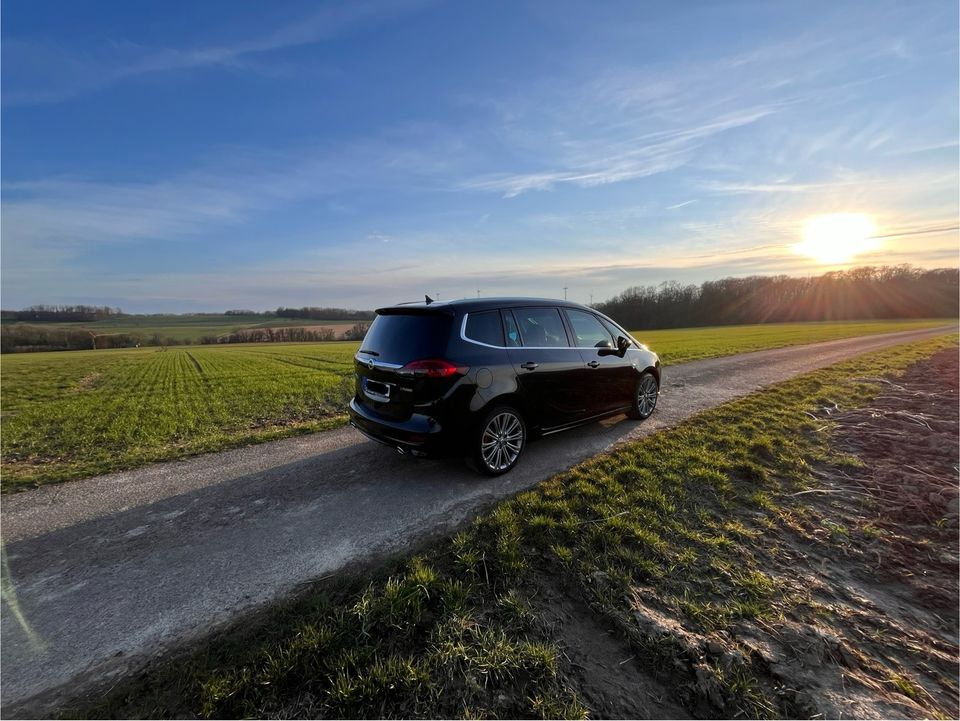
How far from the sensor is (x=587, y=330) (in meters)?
5.70

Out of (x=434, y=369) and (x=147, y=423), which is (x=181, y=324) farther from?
(x=434, y=369)

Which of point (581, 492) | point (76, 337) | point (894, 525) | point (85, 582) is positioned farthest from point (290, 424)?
point (76, 337)

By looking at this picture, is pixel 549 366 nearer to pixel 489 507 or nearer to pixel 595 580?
pixel 489 507

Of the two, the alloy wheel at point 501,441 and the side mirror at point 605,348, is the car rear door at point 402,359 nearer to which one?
the alloy wheel at point 501,441

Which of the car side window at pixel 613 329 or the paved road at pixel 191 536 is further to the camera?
the car side window at pixel 613 329

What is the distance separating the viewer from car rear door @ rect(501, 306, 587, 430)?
4.65 m

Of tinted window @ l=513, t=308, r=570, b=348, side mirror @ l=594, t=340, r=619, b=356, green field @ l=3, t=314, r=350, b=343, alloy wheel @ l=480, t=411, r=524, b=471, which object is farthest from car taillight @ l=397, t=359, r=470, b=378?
green field @ l=3, t=314, r=350, b=343

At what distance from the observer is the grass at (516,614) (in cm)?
193

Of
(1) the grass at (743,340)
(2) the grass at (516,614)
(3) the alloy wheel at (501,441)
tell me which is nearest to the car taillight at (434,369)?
(3) the alloy wheel at (501,441)

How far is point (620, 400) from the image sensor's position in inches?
241

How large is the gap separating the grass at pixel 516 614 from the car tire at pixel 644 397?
236cm

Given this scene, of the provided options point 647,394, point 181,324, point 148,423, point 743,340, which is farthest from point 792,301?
point 181,324

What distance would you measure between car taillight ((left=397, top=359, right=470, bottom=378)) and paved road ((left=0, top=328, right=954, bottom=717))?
1.19m

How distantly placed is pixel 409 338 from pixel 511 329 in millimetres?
1203
